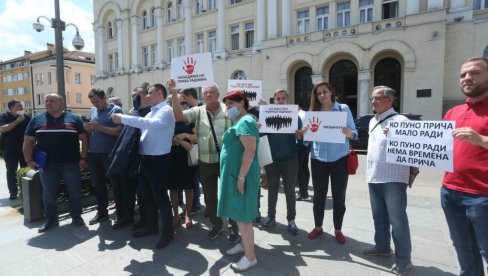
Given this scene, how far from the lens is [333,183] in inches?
153

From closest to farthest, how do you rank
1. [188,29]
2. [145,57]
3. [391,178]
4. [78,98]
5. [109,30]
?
[391,178]
[188,29]
[145,57]
[109,30]
[78,98]

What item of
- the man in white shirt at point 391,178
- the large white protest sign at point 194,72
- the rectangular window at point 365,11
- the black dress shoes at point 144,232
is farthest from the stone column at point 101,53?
the man in white shirt at point 391,178

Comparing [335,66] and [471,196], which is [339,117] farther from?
[335,66]

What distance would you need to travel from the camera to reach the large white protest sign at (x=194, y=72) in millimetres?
4383

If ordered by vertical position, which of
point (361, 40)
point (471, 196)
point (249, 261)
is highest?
point (361, 40)

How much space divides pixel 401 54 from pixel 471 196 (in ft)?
54.2

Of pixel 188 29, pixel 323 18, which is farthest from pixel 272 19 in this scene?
pixel 188 29

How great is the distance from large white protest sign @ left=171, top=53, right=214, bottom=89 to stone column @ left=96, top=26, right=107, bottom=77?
3217cm

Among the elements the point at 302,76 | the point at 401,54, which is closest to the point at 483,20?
the point at 401,54

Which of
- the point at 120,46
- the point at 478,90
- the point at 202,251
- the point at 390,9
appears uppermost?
the point at 120,46

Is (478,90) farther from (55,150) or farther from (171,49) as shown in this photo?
(171,49)

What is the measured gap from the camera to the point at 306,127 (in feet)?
12.9

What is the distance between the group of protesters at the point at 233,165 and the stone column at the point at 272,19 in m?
17.2

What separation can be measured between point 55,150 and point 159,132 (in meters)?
1.81
